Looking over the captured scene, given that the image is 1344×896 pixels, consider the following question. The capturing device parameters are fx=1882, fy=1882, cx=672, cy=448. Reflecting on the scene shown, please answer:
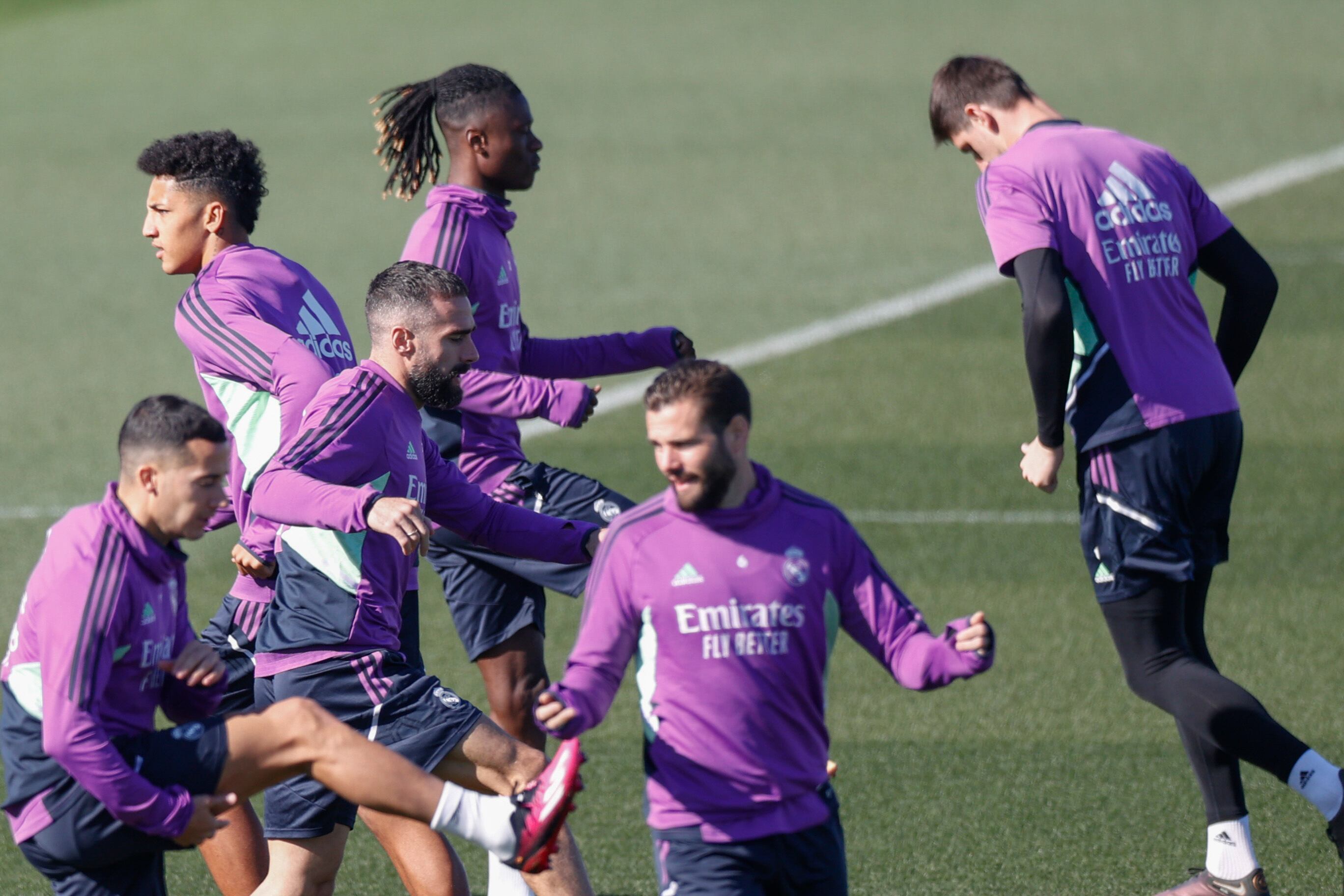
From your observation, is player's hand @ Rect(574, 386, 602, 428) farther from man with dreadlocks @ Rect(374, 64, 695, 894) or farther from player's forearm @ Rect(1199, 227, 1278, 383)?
player's forearm @ Rect(1199, 227, 1278, 383)

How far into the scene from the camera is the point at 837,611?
4.56m

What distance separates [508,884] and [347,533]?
4.40 ft

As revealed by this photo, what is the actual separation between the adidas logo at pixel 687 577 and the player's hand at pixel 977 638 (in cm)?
62

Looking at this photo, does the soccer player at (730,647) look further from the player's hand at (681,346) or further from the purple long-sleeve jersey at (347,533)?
the player's hand at (681,346)

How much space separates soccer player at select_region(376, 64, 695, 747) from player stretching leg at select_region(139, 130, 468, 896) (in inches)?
27.3

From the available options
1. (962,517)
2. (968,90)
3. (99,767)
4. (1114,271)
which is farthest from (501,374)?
(962,517)

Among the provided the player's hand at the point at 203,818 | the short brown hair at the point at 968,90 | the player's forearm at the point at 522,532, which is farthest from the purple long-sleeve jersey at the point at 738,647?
the short brown hair at the point at 968,90

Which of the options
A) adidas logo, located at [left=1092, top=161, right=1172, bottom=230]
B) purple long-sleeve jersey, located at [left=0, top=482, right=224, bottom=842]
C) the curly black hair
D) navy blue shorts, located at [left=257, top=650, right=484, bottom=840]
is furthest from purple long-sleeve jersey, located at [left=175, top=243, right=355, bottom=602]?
adidas logo, located at [left=1092, top=161, right=1172, bottom=230]

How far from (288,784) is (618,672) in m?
1.47

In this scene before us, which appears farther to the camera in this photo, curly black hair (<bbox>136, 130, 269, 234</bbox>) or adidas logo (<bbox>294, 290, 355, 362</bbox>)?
curly black hair (<bbox>136, 130, 269, 234</bbox>)

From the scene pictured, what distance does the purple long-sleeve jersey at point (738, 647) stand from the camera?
14.5ft

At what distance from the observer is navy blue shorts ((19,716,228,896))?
448 cm

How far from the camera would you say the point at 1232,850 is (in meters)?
5.69

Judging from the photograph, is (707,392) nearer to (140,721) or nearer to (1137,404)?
(140,721)
